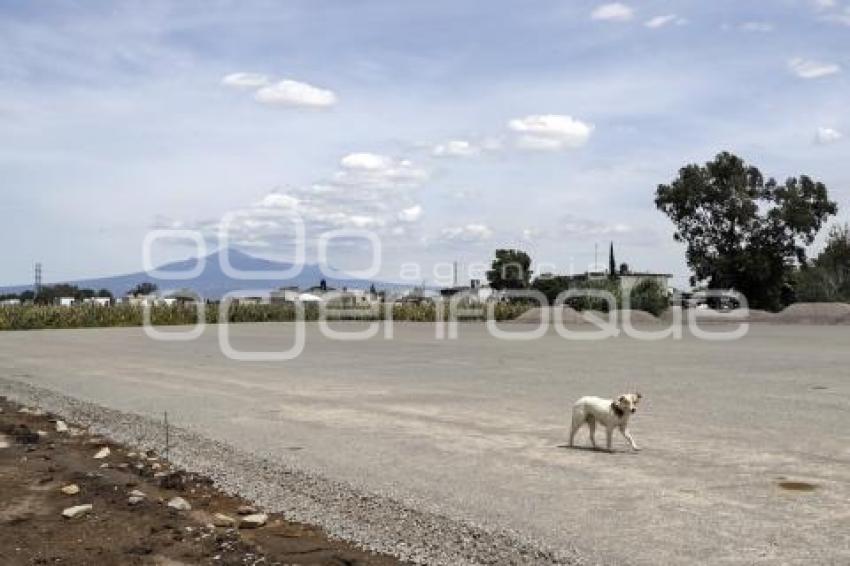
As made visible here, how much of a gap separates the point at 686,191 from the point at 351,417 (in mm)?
44374

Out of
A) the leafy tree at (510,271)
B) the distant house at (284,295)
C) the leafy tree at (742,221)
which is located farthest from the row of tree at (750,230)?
the leafy tree at (510,271)

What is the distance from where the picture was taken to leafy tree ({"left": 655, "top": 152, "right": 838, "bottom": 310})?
5259cm

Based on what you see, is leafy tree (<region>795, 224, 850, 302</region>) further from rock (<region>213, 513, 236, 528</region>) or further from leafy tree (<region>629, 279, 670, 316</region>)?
rock (<region>213, 513, 236, 528</region>)

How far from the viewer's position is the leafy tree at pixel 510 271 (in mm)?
93500

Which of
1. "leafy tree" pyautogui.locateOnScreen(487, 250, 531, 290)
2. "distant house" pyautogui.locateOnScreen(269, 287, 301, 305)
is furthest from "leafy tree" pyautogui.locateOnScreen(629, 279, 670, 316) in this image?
"leafy tree" pyautogui.locateOnScreen(487, 250, 531, 290)

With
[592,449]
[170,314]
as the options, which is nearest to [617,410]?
[592,449]

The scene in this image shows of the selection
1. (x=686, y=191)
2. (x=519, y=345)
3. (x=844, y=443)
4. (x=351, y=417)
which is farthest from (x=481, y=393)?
(x=686, y=191)

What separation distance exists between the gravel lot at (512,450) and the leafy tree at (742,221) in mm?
31411

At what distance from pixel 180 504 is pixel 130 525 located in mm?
566

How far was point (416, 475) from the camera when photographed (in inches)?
350

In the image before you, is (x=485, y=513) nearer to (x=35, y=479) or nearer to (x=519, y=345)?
(x=35, y=479)

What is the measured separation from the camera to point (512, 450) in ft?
33.4

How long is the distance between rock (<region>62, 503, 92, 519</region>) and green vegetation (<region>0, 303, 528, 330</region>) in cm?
4711

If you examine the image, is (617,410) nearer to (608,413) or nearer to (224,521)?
(608,413)
